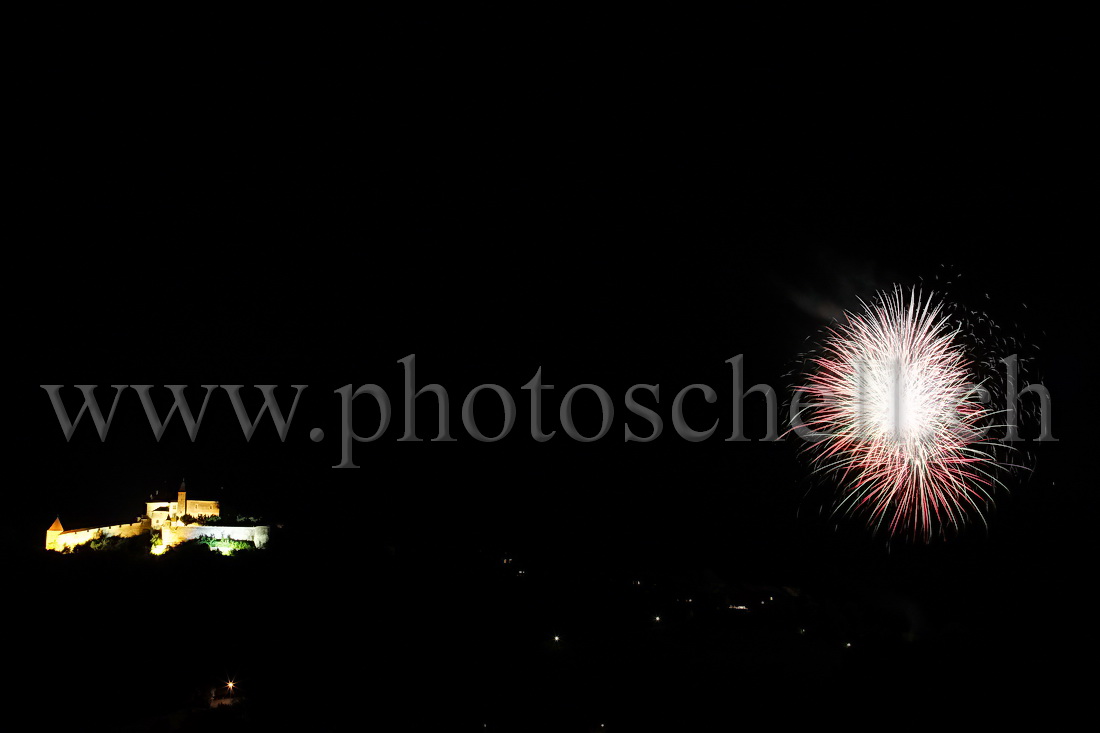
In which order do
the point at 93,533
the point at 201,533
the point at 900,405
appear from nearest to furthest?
1. the point at 900,405
2. the point at 93,533
3. the point at 201,533

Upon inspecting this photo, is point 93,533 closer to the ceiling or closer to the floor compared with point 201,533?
closer to the ceiling

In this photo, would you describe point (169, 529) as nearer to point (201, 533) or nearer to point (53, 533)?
point (201, 533)

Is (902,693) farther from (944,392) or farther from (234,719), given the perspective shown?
(234,719)


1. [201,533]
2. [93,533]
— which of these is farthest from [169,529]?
[93,533]

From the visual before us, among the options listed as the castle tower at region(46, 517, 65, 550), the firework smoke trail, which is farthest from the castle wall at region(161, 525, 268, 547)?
the firework smoke trail

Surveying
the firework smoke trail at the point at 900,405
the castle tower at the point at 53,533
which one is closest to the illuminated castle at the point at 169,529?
the castle tower at the point at 53,533

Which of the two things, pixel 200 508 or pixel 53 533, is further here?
pixel 200 508

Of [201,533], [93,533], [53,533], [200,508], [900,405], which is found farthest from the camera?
[200,508]

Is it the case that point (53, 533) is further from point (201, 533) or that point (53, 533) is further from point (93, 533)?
point (201, 533)

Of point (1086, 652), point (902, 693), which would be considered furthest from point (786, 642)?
point (1086, 652)
